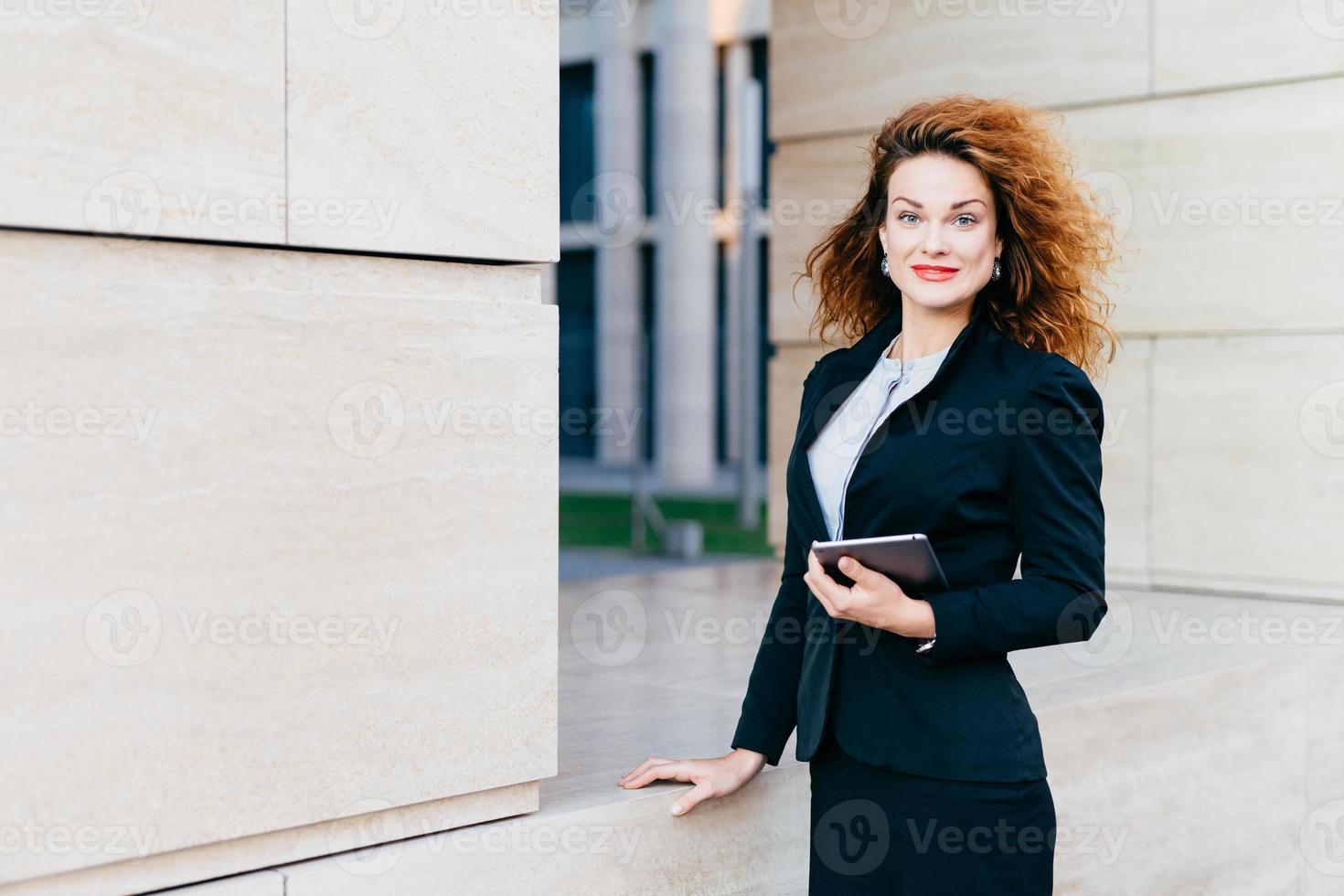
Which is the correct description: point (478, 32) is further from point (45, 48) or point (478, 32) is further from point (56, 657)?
point (56, 657)

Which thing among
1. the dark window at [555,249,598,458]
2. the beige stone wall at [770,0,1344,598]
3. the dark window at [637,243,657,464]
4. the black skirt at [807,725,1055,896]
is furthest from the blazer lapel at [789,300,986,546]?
the dark window at [555,249,598,458]

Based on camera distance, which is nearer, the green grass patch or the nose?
the nose

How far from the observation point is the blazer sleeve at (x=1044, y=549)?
2799 mm

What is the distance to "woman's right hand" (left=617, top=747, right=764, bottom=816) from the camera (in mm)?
3447

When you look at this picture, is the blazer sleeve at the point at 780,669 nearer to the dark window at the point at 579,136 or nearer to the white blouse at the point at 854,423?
the white blouse at the point at 854,423

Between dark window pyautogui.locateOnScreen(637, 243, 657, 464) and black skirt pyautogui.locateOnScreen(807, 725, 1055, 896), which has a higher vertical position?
dark window pyautogui.locateOnScreen(637, 243, 657, 464)

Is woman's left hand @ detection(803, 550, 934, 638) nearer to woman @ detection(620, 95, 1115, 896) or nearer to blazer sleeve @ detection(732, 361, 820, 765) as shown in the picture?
woman @ detection(620, 95, 1115, 896)

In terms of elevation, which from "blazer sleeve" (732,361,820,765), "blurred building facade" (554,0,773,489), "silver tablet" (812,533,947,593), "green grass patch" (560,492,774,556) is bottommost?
"green grass patch" (560,492,774,556)

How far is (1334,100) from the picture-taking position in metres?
6.64

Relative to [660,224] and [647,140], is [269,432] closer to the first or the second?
[660,224]

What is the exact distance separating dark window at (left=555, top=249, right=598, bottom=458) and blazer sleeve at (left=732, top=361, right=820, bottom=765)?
28518 millimetres

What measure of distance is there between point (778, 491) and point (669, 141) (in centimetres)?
1994

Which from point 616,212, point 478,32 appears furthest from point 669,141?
point 478,32

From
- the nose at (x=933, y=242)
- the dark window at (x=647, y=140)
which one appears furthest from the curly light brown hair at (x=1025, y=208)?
the dark window at (x=647, y=140)
